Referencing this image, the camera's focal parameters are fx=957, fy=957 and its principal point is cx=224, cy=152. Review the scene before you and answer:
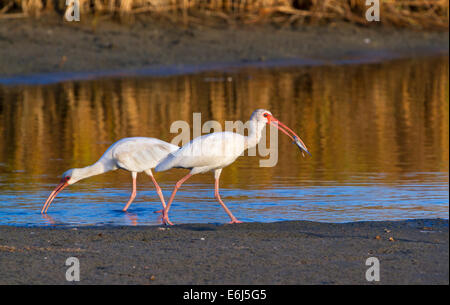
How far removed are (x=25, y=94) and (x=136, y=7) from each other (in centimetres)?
582

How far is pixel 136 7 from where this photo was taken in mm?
22438

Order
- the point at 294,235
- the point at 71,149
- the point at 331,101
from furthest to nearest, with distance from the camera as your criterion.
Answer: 1. the point at 331,101
2. the point at 71,149
3. the point at 294,235

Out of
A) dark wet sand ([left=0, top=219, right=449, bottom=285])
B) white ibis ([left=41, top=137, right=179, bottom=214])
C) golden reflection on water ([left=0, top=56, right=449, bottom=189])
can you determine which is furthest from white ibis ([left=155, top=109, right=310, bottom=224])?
golden reflection on water ([left=0, top=56, right=449, bottom=189])

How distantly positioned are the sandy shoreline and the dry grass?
1.48 ft

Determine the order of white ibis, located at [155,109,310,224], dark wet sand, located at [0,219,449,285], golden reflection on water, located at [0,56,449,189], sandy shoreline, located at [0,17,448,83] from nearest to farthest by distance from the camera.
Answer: dark wet sand, located at [0,219,449,285] < white ibis, located at [155,109,310,224] < golden reflection on water, located at [0,56,449,189] < sandy shoreline, located at [0,17,448,83]

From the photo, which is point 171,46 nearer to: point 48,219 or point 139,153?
point 139,153

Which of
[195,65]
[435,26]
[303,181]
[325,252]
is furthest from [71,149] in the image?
[435,26]

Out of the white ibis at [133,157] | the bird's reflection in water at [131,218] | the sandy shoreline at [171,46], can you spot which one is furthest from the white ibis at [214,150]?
the sandy shoreline at [171,46]

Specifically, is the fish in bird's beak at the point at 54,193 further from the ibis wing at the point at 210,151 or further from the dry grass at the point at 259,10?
the dry grass at the point at 259,10

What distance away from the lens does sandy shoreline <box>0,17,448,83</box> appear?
19219 mm

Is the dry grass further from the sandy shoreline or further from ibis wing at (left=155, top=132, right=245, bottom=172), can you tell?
ibis wing at (left=155, top=132, right=245, bottom=172)

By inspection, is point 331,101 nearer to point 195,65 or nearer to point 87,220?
point 195,65

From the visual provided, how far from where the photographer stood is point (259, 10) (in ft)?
76.7

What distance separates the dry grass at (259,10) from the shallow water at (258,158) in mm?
2437
